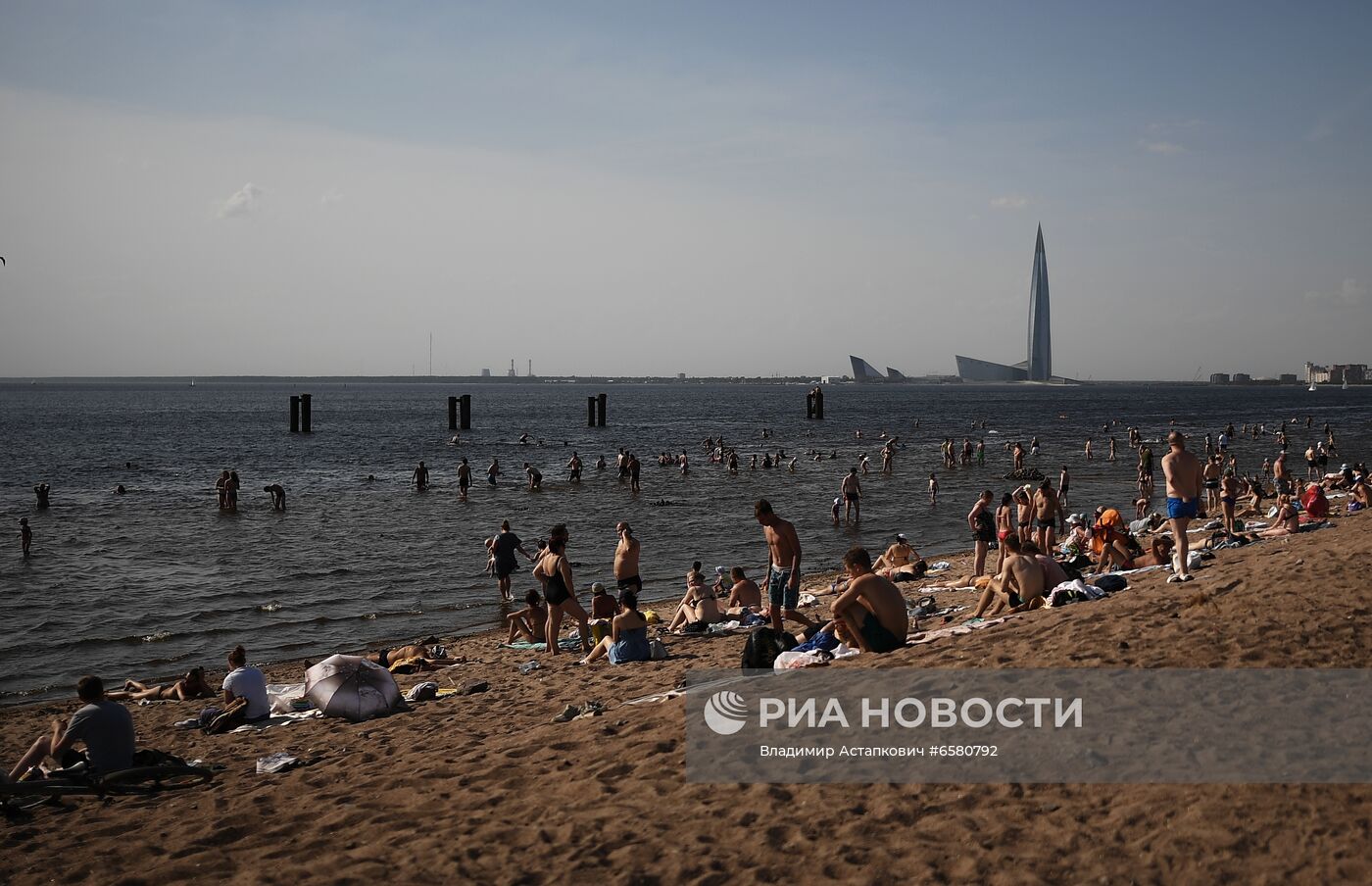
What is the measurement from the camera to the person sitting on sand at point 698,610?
1234 centimetres

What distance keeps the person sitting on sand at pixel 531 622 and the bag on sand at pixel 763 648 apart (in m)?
4.79

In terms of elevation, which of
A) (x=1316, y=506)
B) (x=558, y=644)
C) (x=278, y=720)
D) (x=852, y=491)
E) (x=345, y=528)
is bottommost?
(x=345, y=528)

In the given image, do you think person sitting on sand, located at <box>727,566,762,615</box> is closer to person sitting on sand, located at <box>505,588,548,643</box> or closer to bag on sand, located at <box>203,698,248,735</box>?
person sitting on sand, located at <box>505,588,548,643</box>

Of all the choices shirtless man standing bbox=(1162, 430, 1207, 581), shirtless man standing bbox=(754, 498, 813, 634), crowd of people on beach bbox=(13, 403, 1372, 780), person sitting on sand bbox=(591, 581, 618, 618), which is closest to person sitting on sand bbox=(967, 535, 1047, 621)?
crowd of people on beach bbox=(13, 403, 1372, 780)

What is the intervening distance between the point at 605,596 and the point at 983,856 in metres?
7.71

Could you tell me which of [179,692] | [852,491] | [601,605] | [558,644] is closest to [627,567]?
[601,605]

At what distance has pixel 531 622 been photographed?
42.9 feet

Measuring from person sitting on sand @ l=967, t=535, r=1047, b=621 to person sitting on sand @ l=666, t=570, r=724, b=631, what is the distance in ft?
11.1

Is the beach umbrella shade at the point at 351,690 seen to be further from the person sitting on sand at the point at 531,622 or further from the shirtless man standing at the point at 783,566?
the shirtless man standing at the point at 783,566

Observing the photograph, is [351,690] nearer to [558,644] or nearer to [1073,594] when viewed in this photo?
[558,644]

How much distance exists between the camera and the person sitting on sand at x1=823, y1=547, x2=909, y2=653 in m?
8.37

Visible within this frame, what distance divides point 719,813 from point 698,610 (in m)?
6.73

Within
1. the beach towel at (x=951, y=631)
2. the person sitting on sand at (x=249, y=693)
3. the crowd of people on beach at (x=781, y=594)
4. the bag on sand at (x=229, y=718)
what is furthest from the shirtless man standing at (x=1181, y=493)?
the bag on sand at (x=229, y=718)

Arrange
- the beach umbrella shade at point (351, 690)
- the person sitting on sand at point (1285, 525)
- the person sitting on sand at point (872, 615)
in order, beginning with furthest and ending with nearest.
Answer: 1. the person sitting on sand at point (1285, 525)
2. the beach umbrella shade at point (351, 690)
3. the person sitting on sand at point (872, 615)
